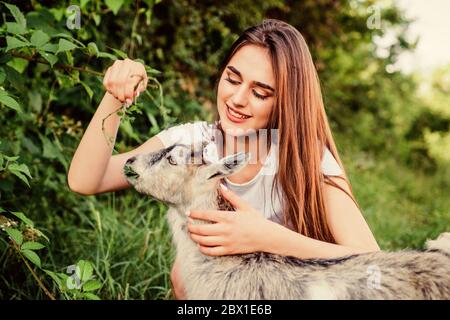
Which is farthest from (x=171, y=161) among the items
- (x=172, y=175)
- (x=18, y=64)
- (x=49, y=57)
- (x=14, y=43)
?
(x=18, y=64)

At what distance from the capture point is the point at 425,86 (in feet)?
35.4

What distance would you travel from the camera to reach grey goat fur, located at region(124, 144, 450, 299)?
2285 millimetres

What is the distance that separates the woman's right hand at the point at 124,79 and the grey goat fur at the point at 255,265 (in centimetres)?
33

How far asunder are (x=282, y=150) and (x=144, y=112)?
5.36 ft

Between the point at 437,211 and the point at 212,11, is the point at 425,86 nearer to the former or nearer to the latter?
the point at 437,211

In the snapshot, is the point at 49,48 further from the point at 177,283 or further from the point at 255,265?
the point at 255,265

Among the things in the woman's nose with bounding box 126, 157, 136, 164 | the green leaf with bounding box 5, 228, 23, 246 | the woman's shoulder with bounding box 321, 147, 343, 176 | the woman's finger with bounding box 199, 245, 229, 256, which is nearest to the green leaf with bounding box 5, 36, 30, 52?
the woman's nose with bounding box 126, 157, 136, 164

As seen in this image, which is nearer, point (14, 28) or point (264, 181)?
point (14, 28)

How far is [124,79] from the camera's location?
241cm

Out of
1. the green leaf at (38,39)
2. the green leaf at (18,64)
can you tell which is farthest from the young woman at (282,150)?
the green leaf at (18,64)

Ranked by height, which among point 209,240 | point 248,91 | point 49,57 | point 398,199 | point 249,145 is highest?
point 49,57

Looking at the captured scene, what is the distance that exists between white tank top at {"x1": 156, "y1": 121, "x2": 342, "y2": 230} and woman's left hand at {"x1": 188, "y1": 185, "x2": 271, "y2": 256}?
1.58ft

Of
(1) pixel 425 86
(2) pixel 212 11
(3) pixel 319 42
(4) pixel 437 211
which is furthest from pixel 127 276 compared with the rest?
(1) pixel 425 86

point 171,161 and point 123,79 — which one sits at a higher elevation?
point 123,79
